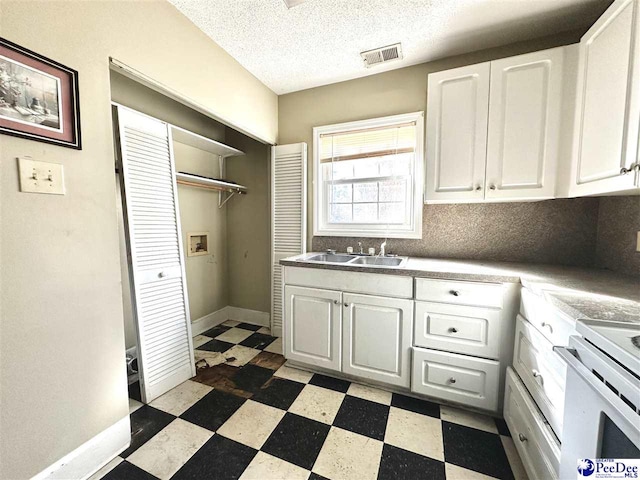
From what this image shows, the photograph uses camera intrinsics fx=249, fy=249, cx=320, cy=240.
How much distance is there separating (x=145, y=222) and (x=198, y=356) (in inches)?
51.2

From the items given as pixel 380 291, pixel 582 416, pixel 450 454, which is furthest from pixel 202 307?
pixel 582 416

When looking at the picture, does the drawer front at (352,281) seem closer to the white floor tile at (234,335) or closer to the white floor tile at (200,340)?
the white floor tile at (234,335)

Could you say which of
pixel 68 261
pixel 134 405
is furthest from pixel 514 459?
pixel 68 261

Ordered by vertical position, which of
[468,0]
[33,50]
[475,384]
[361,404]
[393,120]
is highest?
[468,0]

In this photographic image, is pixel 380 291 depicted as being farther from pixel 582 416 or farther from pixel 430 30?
pixel 430 30

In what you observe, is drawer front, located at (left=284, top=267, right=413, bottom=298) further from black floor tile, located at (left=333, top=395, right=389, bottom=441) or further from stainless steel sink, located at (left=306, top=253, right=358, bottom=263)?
black floor tile, located at (left=333, top=395, right=389, bottom=441)

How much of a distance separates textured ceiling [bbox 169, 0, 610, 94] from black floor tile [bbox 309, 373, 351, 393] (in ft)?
8.37

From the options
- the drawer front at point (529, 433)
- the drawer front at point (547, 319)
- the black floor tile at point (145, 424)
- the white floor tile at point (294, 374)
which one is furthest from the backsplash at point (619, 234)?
the black floor tile at point (145, 424)

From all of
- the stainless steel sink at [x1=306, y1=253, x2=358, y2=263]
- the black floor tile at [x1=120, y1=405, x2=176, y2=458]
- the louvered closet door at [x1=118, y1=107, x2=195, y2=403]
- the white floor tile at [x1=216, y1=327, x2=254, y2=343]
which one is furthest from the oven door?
the white floor tile at [x1=216, y1=327, x2=254, y2=343]

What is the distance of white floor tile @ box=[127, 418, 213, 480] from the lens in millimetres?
1235

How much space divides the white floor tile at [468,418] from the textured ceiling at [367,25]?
8.31 feet

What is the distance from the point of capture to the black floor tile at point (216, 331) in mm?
2688

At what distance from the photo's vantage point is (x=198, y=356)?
7.41 ft

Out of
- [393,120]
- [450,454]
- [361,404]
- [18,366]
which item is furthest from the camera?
[393,120]
